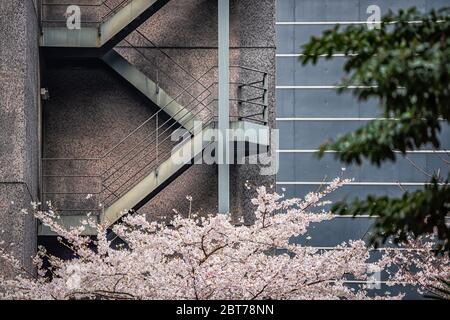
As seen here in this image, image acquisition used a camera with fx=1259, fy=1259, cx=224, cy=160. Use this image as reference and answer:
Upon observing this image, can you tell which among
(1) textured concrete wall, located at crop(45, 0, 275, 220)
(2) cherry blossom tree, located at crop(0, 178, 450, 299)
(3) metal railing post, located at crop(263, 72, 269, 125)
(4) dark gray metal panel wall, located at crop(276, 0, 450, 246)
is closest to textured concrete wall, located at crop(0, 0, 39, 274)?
(2) cherry blossom tree, located at crop(0, 178, 450, 299)

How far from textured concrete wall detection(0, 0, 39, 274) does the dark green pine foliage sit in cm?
888

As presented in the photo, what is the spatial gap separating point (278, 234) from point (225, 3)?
549 centimetres

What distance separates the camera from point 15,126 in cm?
1827

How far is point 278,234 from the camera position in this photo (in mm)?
17859

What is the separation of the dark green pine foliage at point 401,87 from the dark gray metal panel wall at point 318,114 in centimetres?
2864

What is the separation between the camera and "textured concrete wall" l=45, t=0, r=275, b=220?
22.7m

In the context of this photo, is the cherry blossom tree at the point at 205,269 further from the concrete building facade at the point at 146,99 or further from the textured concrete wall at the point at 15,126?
the concrete building facade at the point at 146,99

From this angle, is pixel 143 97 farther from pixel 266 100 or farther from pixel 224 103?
pixel 266 100

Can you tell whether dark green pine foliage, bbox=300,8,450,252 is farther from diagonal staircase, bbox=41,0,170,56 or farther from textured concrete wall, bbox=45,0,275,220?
textured concrete wall, bbox=45,0,275,220

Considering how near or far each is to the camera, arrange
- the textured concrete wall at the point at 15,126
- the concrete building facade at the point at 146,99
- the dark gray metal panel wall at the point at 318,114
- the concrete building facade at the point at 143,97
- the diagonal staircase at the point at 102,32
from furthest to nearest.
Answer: the dark gray metal panel wall at the point at 318,114 → the concrete building facade at the point at 146,99 → the concrete building facade at the point at 143,97 → the diagonal staircase at the point at 102,32 → the textured concrete wall at the point at 15,126

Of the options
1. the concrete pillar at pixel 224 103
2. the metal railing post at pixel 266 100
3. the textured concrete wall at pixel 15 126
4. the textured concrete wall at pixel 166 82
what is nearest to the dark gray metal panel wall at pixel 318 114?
the textured concrete wall at pixel 166 82

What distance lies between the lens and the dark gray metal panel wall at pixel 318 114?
3888 centimetres
